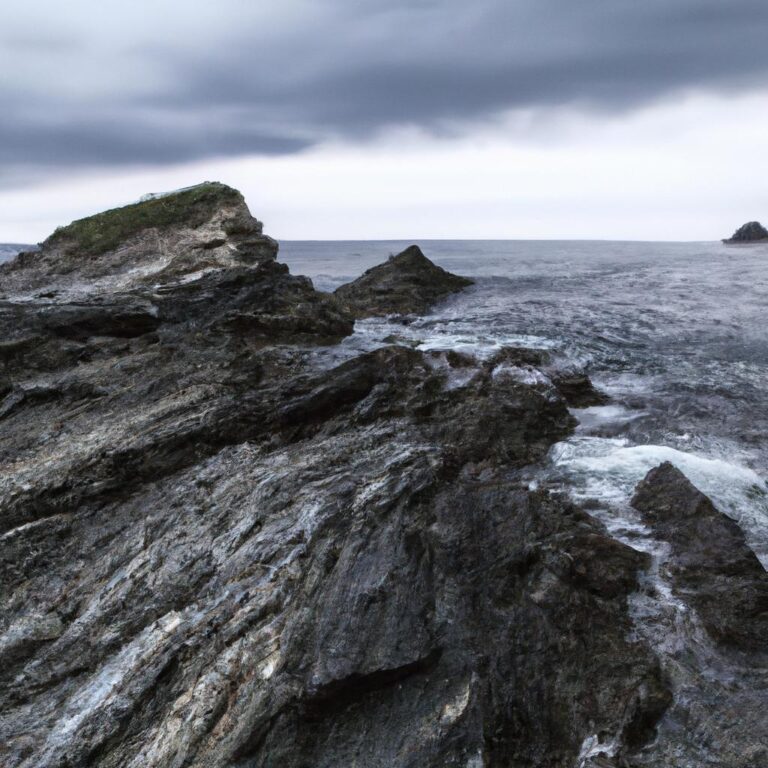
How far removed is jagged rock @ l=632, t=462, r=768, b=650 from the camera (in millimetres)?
8578

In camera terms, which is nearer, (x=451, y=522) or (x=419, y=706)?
(x=419, y=706)

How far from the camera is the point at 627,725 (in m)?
7.20

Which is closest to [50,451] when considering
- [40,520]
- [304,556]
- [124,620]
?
[40,520]

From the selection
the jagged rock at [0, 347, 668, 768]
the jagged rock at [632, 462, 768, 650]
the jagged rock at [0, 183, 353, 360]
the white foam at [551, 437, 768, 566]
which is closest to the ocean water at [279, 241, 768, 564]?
the white foam at [551, 437, 768, 566]

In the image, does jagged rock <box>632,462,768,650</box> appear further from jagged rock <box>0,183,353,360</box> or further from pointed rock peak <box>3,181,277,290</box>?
pointed rock peak <box>3,181,277,290</box>

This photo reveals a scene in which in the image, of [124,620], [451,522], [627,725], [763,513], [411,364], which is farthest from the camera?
[411,364]

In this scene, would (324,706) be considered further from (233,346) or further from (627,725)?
(233,346)

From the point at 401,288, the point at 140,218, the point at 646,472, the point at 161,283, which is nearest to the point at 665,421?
the point at 646,472

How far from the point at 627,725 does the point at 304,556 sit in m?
4.48

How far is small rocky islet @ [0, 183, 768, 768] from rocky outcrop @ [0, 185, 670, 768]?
37 millimetres

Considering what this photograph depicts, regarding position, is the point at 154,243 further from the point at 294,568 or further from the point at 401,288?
the point at 401,288

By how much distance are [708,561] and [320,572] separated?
5.63m

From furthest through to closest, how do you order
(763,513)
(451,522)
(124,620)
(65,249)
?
(65,249), (763,513), (451,522), (124,620)

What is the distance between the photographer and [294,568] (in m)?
9.10
